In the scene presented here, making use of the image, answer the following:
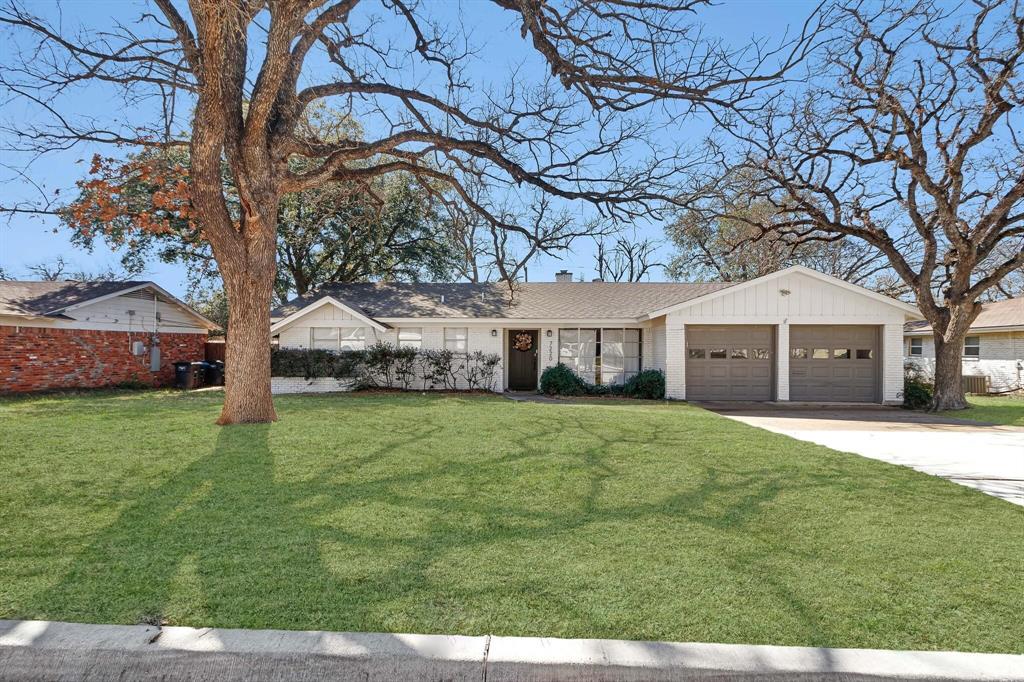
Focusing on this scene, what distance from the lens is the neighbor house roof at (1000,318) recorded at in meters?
19.6

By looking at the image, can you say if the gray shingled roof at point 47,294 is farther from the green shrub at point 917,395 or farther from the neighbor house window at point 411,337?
the green shrub at point 917,395

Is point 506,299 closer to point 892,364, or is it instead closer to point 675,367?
point 675,367

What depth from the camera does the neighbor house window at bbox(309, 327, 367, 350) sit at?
56.1 ft

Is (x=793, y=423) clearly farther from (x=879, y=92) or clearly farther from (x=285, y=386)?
(x=285, y=386)

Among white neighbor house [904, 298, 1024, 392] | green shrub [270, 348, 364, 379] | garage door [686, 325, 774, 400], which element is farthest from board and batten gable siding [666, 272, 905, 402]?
green shrub [270, 348, 364, 379]

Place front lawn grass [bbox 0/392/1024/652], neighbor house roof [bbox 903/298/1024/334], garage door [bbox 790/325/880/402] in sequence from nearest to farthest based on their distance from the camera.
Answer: front lawn grass [bbox 0/392/1024/652], garage door [bbox 790/325/880/402], neighbor house roof [bbox 903/298/1024/334]

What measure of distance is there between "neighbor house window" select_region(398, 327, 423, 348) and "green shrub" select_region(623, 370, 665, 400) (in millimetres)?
6880

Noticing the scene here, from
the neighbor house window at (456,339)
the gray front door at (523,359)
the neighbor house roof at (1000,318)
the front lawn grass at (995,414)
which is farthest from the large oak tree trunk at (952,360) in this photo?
the neighbor house window at (456,339)

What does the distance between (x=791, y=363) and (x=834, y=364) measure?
1242 mm

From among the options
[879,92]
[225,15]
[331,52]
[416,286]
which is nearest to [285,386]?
[416,286]

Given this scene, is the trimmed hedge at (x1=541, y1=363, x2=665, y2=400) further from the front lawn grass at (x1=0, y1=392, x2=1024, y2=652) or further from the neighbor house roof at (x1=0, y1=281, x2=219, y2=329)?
the neighbor house roof at (x1=0, y1=281, x2=219, y2=329)

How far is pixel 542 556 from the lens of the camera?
3455mm

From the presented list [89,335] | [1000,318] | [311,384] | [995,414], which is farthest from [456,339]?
[1000,318]

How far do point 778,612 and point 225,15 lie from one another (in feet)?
25.3
